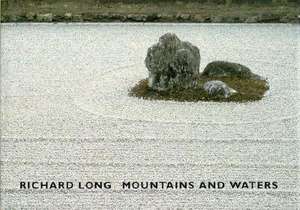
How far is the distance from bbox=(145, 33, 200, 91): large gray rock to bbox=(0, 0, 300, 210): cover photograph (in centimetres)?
2

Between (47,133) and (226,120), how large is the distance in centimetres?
302

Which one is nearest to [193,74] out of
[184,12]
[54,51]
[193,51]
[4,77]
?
[193,51]

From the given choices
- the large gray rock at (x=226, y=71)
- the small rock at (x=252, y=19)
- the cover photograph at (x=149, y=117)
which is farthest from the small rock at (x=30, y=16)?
the large gray rock at (x=226, y=71)

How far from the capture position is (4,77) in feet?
47.3

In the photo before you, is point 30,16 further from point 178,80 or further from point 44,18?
point 178,80

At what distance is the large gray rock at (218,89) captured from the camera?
12.5 m

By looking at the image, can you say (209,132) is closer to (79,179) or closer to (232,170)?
(232,170)

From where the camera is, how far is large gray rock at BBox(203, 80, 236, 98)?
12469 millimetres

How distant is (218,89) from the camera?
1248 centimetres

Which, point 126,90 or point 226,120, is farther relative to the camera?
point 126,90

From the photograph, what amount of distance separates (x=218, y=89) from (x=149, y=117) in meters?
1.69

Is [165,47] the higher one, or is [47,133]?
[165,47]

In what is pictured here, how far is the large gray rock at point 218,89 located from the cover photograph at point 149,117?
20 mm

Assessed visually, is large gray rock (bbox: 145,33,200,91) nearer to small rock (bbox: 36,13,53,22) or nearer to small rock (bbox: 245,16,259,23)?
small rock (bbox: 245,16,259,23)
